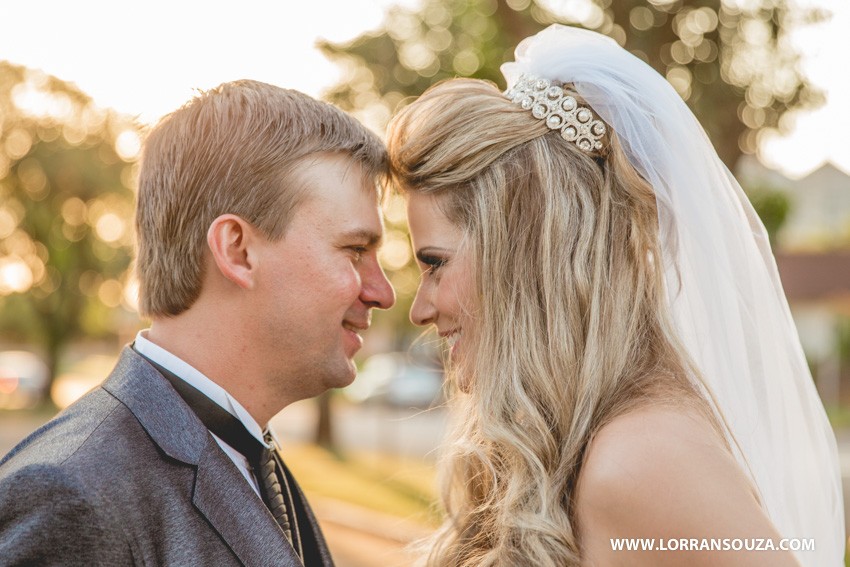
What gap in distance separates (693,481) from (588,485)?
0.29 metres

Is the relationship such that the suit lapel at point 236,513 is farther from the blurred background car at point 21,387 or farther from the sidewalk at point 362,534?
the blurred background car at point 21,387

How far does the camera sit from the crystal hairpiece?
9.66ft

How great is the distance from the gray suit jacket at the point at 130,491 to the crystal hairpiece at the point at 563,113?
151cm

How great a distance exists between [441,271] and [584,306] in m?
0.50

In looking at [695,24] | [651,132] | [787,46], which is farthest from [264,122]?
[787,46]

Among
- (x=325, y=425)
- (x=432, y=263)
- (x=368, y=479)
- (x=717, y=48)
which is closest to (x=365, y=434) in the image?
(x=325, y=425)

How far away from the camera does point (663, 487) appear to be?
231 cm

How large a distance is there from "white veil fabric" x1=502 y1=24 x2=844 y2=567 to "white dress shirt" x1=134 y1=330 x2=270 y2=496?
1516 mm

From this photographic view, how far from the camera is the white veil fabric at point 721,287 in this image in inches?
117

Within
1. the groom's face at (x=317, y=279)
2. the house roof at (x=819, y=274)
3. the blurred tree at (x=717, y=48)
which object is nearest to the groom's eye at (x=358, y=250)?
the groom's face at (x=317, y=279)

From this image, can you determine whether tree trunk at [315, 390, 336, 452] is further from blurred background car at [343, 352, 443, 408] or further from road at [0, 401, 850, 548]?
blurred background car at [343, 352, 443, 408]

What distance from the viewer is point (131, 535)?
2.24 metres

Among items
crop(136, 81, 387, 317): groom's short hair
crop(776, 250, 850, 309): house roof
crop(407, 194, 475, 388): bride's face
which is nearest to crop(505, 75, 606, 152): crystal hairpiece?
crop(407, 194, 475, 388): bride's face

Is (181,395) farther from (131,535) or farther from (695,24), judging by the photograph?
(695,24)
